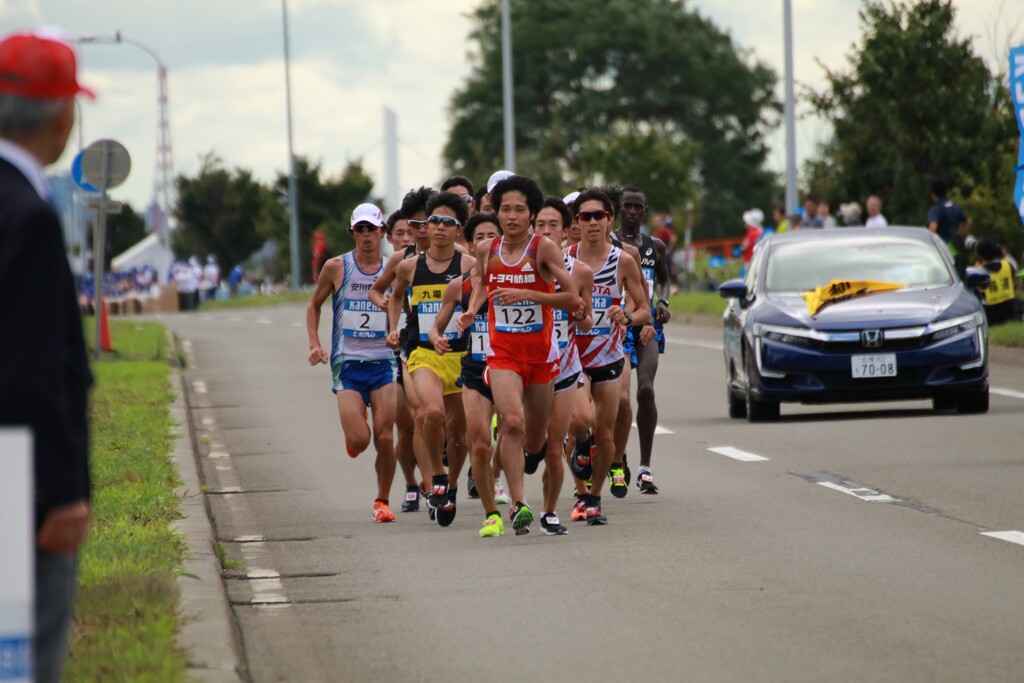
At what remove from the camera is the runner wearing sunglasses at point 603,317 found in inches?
461

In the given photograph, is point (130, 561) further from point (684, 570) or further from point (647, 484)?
point (647, 484)

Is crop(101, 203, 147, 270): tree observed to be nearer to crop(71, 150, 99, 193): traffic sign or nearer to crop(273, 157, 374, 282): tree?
crop(273, 157, 374, 282): tree

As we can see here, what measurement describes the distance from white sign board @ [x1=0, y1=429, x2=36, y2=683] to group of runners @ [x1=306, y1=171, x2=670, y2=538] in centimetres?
680

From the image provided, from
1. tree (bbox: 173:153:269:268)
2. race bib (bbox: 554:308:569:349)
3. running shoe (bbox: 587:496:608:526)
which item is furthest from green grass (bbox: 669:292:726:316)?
tree (bbox: 173:153:269:268)

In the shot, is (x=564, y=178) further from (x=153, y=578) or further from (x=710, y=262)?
(x=153, y=578)

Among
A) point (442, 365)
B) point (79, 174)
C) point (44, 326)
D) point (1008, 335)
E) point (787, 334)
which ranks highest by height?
point (79, 174)

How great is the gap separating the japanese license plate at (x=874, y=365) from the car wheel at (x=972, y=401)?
36.6 inches

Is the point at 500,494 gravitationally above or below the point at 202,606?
below

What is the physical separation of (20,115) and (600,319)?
7824mm

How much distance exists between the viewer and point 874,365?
54.7ft

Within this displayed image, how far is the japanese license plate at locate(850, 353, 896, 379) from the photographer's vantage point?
1669 cm

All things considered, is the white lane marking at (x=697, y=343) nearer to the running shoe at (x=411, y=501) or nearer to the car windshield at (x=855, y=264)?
the car windshield at (x=855, y=264)

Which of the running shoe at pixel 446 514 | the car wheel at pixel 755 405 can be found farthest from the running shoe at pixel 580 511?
the car wheel at pixel 755 405

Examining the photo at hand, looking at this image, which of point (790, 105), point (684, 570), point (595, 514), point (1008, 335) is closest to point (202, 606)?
point (684, 570)
